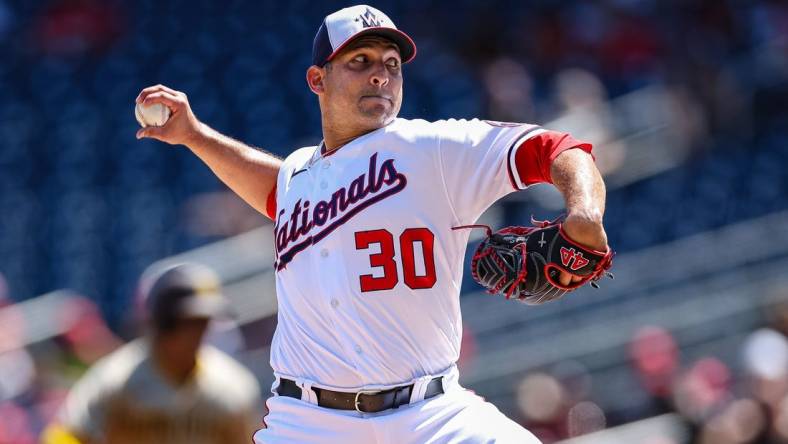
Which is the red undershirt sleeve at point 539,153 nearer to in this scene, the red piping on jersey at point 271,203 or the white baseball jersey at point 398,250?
the white baseball jersey at point 398,250

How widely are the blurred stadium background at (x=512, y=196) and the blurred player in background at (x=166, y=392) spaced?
76.9 inches

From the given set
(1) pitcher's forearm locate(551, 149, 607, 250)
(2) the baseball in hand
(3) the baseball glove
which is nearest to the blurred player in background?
(2) the baseball in hand

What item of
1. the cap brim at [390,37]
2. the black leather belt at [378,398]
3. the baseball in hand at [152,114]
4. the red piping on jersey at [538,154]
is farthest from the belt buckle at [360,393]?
the baseball in hand at [152,114]

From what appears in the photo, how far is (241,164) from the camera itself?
3557mm

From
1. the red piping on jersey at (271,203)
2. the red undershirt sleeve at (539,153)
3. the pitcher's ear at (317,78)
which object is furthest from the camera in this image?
the red piping on jersey at (271,203)

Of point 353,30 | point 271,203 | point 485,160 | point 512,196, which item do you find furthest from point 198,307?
point 512,196

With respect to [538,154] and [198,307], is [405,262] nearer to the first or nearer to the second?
[538,154]

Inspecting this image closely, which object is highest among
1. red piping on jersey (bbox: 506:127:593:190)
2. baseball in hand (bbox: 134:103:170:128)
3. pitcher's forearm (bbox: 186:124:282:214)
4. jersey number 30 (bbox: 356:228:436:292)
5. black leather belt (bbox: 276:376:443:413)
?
baseball in hand (bbox: 134:103:170:128)

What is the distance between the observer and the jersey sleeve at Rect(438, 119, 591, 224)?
9.11 feet

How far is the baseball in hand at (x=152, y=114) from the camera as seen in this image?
3.51 m

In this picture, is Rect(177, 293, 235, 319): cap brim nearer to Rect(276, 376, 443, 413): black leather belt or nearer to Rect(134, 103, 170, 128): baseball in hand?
Rect(134, 103, 170, 128): baseball in hand

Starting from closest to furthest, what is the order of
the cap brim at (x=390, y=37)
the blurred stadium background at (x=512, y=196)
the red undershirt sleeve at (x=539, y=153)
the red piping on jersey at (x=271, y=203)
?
the red undershirt sleeve at (x=539, y=153) → the cap brim at (x=390, y=37) → the red piping on jersey at (x=271, y=203) → the blurred stadium background at (x=512, y=196)

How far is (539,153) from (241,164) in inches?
45.7

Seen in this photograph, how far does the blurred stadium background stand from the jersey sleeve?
2859 mm
